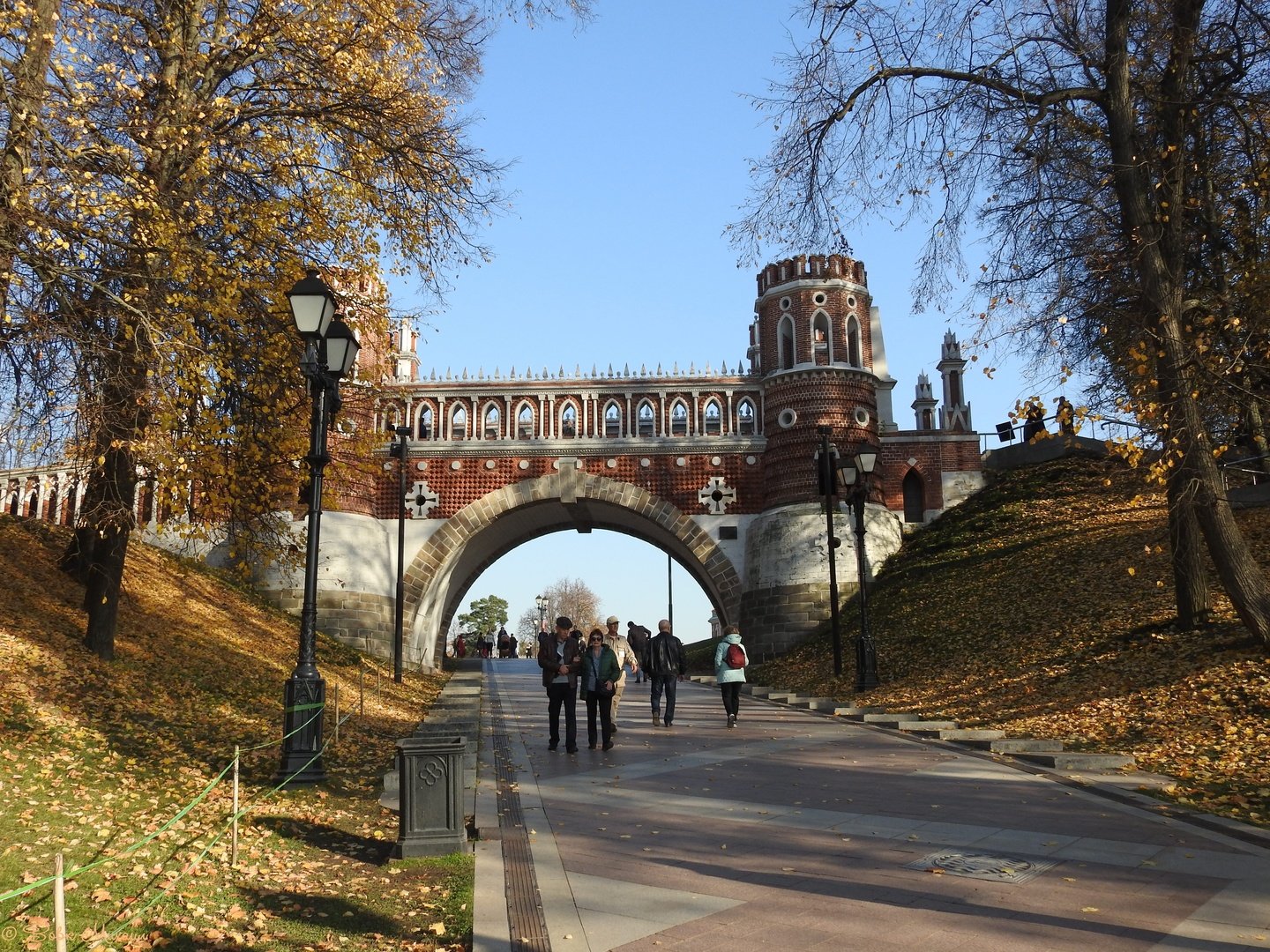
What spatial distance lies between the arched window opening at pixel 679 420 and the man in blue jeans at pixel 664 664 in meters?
17.4

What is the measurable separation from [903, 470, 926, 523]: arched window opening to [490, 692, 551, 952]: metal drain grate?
83.6ft

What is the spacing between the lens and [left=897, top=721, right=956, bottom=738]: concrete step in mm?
13141

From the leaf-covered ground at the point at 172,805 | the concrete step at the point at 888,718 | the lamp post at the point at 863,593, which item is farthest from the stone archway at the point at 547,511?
the concrete step at the point at 888,718

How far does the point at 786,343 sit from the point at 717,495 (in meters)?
5.33

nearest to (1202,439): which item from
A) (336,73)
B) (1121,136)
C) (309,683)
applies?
(1121,136)

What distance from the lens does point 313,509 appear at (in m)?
9.11

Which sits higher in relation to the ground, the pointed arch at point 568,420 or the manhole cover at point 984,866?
the pointed arch at point 568,420

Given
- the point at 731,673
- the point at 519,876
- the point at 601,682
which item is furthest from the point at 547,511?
the point at 519,876

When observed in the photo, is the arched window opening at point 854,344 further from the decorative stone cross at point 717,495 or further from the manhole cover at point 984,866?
the manhole cover at point 984,866

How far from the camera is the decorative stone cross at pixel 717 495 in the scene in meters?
31.9

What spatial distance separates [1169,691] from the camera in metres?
12.3

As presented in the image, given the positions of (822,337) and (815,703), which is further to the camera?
(822,337)

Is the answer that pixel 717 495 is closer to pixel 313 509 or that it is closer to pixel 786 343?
pixel 786 343

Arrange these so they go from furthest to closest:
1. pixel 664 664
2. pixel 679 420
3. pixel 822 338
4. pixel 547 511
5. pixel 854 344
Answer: pixel 547 511 < pixel 679 420 < pixel 854 344 < pixel 822 338 < pixel 664 664
